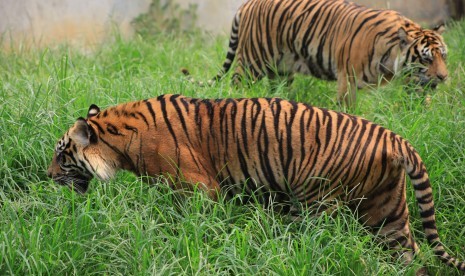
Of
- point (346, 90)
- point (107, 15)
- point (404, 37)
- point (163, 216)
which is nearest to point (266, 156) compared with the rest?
point (163, 216)

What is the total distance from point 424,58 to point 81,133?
2728mm

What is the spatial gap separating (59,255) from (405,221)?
5.65 ft

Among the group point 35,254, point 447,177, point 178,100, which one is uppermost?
point 178,100

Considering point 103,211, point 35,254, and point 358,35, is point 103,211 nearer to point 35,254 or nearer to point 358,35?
point 35,254

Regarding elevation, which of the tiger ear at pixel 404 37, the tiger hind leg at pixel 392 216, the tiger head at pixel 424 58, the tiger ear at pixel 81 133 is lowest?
the tiger hind leg at pixel 392 216

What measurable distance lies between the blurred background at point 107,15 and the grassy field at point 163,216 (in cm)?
226

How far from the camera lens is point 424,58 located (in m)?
5.88

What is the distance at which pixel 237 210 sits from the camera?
423 centimetres

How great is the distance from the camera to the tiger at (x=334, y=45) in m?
5.89

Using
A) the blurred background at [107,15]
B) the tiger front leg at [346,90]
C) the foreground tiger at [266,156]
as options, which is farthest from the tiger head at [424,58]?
the blurred background at [107,15]

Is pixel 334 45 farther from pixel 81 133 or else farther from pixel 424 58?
pixel 81 133

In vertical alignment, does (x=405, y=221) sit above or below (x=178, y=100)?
below

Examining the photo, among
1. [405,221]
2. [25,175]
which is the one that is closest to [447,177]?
[405,221]

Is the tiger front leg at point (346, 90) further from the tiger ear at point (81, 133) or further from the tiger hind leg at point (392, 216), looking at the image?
the tiger ear at point (81, 133)
